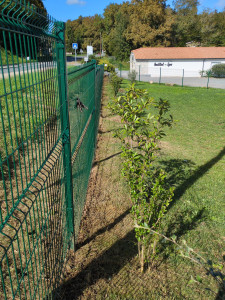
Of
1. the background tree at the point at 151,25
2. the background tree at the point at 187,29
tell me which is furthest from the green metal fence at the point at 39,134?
the background tree at the point at 187,29

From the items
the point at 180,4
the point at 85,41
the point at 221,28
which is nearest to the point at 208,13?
the point at 221,28

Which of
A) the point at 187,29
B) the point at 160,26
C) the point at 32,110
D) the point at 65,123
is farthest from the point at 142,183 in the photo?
the point at 187,29

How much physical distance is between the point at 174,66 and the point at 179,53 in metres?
2.00

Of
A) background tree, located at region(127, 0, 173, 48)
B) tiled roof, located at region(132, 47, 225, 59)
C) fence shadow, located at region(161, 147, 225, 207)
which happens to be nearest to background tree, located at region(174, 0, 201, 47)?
background tree, located at region(127, 0, 173, 48)

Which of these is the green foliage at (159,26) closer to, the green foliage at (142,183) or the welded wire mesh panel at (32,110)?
the green foliage at (142,183)

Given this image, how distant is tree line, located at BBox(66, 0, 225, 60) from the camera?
42656 mm

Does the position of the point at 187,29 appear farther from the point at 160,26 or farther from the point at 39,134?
the point at 39,134

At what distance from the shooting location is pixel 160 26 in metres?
43.0

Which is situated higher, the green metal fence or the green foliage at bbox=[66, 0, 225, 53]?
the green foliage at bbox=[66, 0, 225, 53]

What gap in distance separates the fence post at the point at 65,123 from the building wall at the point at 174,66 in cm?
3330

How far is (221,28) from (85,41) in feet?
121

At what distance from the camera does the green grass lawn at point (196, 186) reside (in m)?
3.47

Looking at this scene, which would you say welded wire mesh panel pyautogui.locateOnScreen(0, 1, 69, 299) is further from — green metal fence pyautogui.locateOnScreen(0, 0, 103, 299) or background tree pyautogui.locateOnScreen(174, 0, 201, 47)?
background tree pyautogui.locateOnScreen(174, 0, 201, 47)

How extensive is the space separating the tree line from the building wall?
9.38 m
